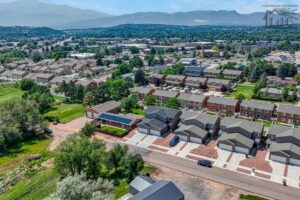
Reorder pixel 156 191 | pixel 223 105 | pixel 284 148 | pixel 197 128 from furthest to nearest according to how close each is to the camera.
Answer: pixel 223 105
pixel 197 128
pixel 284 148
pixel 156 191

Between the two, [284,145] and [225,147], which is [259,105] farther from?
[225,147]

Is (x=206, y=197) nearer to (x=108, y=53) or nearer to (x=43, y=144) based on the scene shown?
(x=43, y=144)

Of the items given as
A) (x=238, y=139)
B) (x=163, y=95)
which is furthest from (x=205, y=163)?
(x=163, y=95)

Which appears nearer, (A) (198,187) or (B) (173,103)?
(A) (198,187)

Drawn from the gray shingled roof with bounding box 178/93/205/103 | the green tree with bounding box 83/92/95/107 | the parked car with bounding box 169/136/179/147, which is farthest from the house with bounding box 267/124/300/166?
the green tree with bounding box 83/92/95/107

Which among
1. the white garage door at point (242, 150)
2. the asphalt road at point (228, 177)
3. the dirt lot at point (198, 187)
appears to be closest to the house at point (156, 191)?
the dirt lot at point (198, 187)

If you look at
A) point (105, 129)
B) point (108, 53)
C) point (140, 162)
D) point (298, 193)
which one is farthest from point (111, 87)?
point (108, 53)

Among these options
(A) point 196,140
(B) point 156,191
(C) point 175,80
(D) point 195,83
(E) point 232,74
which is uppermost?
(E) point 232,74
